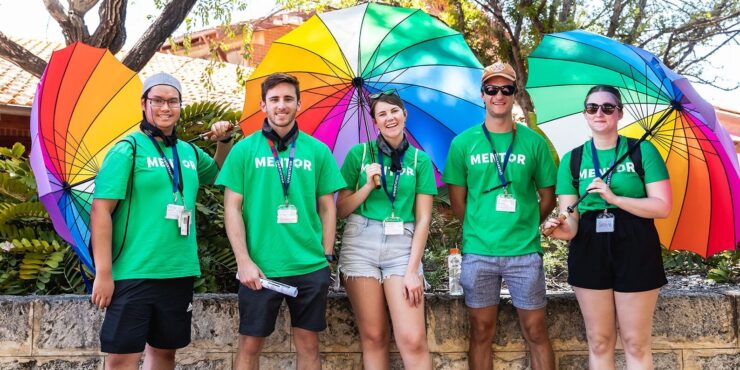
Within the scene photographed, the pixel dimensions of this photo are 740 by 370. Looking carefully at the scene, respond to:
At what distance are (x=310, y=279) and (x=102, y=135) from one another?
1676 millimetres

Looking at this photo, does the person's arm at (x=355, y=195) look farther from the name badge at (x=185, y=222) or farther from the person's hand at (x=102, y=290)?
the person's hand at (x=102, y=290)

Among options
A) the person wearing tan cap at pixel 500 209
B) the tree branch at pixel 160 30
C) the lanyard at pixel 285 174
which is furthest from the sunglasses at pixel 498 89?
the tree branch at pixel 160 30

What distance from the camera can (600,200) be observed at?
13.3 feet

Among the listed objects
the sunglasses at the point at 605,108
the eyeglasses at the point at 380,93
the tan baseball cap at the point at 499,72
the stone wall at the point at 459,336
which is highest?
the tan baseball cap at the point at 499,72

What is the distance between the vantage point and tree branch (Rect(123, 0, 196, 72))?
25.6ft

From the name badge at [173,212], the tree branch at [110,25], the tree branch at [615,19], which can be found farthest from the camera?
the tree branch at [615,19]

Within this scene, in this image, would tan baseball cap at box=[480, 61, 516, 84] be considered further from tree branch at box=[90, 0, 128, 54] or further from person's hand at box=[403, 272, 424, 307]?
tree branch at box=[90, 0, 128, 54]

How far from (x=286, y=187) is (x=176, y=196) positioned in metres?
0.62

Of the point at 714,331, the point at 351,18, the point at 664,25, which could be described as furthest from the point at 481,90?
the point at 664,25

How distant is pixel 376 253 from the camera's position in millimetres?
4180

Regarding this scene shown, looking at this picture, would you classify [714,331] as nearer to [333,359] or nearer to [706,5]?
[333,359]

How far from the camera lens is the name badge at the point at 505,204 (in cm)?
425

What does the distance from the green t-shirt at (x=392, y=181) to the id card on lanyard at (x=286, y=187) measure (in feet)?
1.58

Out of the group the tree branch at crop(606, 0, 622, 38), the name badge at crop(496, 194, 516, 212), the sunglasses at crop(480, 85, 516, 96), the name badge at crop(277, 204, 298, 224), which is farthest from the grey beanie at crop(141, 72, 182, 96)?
the tree branch at crop(606, 0, 622, 38)
